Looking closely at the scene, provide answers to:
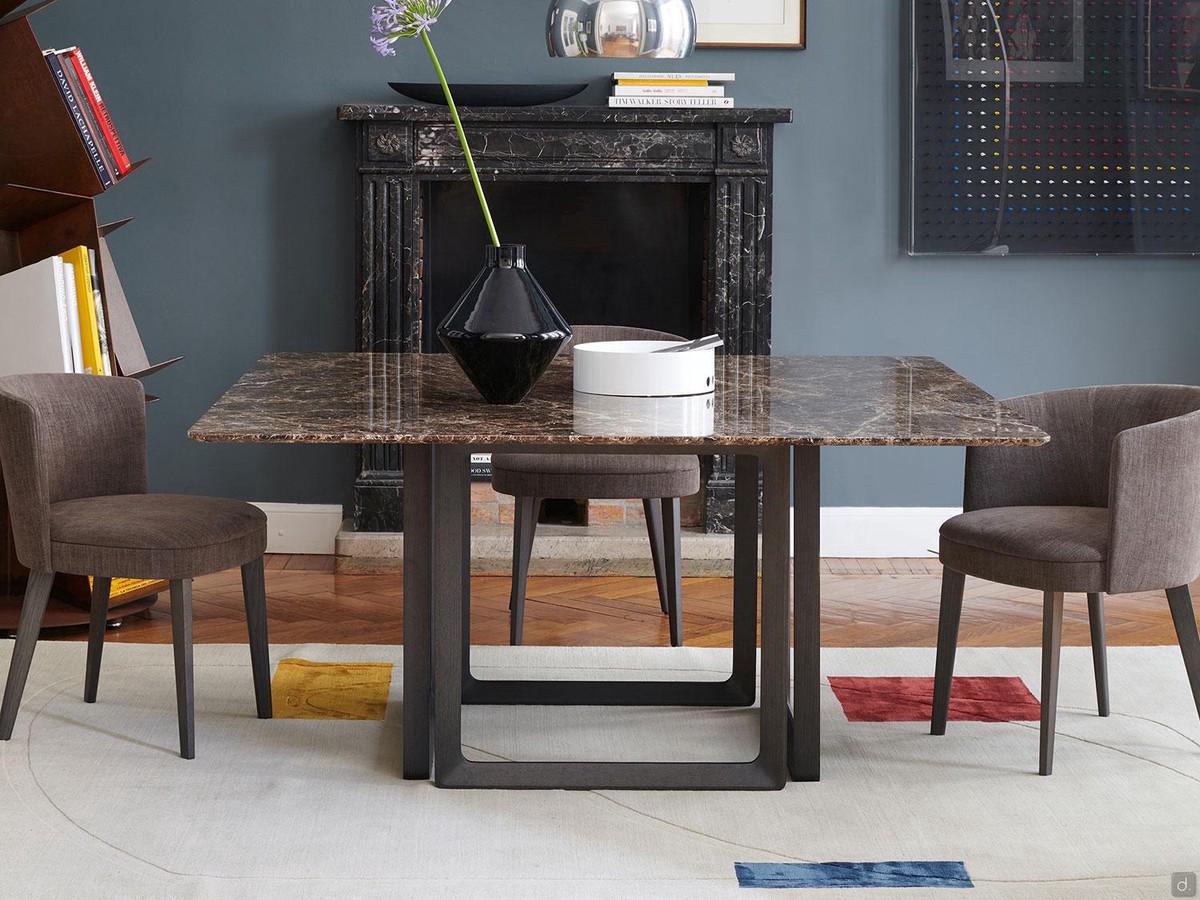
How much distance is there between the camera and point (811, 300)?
15.3 ft

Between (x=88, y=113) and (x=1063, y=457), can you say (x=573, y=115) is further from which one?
(x=1063, y=457)

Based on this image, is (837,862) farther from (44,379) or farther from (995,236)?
(995,236)

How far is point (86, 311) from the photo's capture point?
147 inches

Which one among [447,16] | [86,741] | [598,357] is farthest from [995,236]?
[86,741]

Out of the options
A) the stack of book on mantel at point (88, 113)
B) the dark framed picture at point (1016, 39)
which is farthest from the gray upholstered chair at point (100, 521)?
the dark framed picture at point (1016, 39)

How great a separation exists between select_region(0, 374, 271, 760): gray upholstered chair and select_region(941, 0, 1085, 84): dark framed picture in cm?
282

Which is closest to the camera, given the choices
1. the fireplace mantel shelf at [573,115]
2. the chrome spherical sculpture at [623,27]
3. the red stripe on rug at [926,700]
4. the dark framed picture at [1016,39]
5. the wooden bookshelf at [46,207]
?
the chrome spherical sculpture at [623,27]

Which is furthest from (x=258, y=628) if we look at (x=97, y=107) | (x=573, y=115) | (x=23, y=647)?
(x=573, y=115)

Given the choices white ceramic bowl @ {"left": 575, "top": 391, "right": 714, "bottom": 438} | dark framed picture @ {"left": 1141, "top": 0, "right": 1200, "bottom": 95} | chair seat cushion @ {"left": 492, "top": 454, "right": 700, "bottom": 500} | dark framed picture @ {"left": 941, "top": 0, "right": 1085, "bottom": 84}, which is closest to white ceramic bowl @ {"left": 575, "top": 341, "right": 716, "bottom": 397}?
white ceramic bowl @ {"left": 575, "top": 391, "right": 714, "bottom": 438}

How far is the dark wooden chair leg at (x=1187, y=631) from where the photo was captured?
9.23ft

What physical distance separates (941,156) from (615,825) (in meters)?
2.81

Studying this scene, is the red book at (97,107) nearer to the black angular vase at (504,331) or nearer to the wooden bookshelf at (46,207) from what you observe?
the wooden bookshelf at (46,207)

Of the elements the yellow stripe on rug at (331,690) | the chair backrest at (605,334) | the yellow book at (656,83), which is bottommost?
the yellow stripe on rug at (331,690)

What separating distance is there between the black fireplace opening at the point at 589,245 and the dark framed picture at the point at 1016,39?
0.97m
